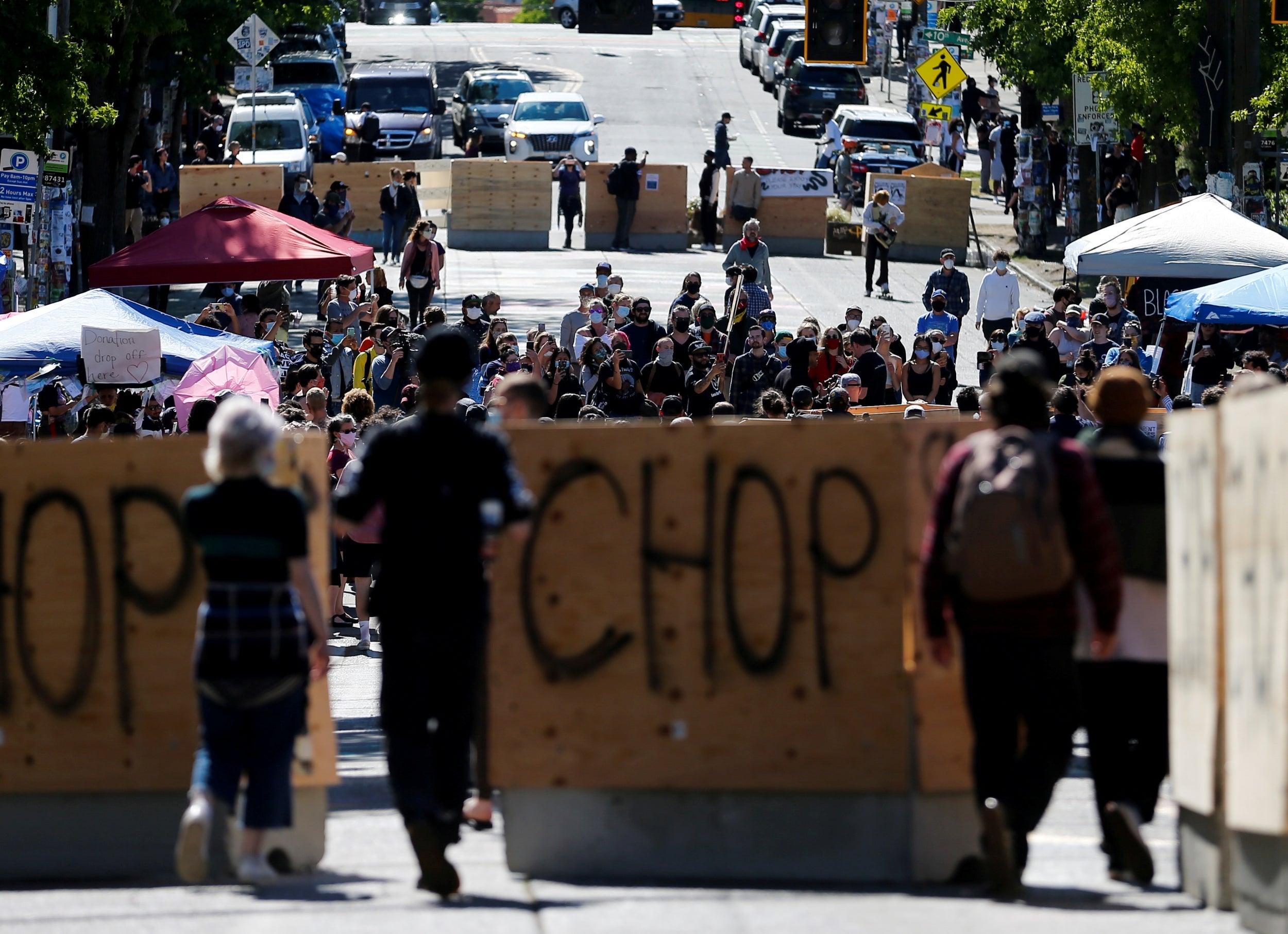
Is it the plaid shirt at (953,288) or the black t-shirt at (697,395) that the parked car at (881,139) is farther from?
the black t-shirt at (697,395)

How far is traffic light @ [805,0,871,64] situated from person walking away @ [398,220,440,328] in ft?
21.8

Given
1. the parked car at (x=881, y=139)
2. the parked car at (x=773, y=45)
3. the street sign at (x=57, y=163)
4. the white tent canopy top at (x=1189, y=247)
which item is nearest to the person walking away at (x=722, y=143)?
the parked car at (x=881, y=139)

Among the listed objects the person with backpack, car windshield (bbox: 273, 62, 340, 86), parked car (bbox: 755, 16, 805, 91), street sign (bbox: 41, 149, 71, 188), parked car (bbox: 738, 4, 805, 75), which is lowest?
the person with backpack

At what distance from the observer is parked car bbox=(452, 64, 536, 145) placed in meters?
45.5

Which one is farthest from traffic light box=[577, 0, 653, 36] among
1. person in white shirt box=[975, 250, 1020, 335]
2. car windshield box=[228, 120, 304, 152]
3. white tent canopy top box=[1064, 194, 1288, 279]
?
white tent canopy top box=[1064, 194, 1288, 279]

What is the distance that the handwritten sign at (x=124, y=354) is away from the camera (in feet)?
49.4

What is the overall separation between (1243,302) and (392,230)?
55.3 ft

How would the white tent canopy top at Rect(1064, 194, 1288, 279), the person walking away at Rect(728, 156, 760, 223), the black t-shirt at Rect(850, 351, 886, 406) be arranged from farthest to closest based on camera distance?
1. the person walking away at Rect(728, 156, 760, 223)
2. the white tent canopy top at Rect(1064, 194, 1288, 279)
3. the black t-shirt at Rect(850, 351, 886, 406)

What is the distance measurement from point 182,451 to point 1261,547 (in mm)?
3427

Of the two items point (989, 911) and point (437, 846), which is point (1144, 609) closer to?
point (989, 911)

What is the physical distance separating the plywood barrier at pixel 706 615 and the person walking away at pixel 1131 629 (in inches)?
20.2

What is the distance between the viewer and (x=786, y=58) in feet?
177

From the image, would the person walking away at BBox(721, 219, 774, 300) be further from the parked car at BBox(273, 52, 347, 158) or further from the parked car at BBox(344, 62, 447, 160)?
the parked car at BBox(273, 52, 347, 158)

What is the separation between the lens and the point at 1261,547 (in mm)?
5586
